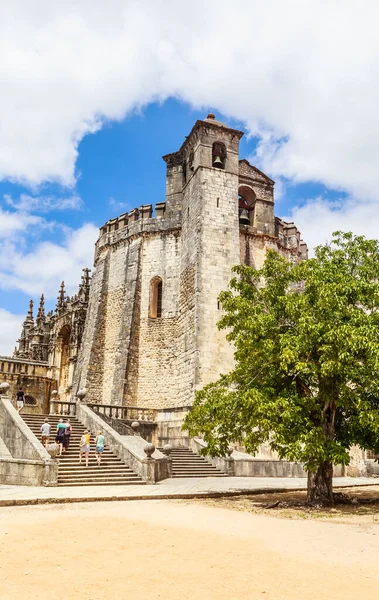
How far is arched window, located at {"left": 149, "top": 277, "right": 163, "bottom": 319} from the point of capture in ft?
84.3

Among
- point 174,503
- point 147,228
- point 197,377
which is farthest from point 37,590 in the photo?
point 147,228

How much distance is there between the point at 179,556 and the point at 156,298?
20.6 m

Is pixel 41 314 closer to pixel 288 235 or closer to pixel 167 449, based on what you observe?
pixel 288 235

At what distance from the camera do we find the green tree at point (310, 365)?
988 centimetres

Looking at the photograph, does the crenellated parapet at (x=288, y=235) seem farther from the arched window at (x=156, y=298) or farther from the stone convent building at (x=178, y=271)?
the arched window at (x=156, y=298)

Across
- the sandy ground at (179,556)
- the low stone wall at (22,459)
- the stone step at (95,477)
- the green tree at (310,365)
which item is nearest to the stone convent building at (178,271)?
the stone step at (95,477)

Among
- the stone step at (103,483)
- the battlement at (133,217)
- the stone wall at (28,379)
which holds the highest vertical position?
the battlement at (133,217)

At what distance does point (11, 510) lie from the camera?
8680 millimetres

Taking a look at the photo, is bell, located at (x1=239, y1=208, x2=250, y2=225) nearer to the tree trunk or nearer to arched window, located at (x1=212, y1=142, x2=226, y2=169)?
arched window, located at (x1=212, y1=142, x2=226, y2=169)

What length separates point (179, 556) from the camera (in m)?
5.81

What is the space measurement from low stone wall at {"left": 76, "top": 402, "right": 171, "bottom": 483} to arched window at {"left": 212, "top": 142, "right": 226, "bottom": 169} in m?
13.9

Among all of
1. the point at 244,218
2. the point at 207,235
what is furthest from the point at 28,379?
the point at 244,218

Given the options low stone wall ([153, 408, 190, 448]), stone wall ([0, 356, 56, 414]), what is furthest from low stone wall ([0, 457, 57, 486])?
stone wall ([0, 356, 56, 414])

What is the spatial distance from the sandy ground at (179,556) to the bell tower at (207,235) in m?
12.9
